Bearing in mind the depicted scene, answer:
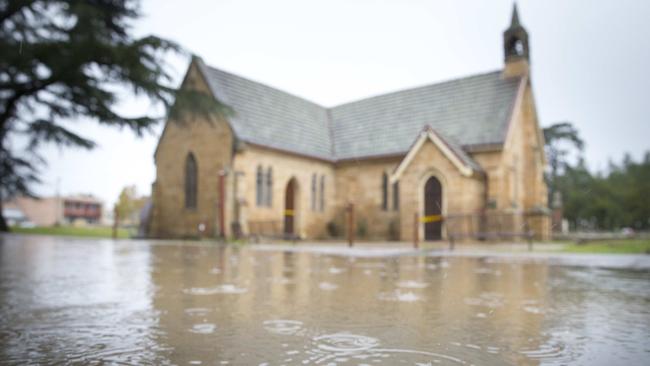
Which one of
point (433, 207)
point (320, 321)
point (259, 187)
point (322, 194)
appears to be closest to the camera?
point (320, 321)

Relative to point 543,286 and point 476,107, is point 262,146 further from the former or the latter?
point 543,286

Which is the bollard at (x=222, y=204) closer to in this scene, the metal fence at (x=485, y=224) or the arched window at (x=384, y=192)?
the arched window at (x=384, y=192)

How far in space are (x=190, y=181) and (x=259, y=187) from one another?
164 inches

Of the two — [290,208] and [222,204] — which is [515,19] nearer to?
[290,208]

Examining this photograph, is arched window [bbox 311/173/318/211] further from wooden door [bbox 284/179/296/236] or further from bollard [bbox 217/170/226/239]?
bollard [bbox 217/170/226/239]

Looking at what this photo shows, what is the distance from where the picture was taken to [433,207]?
26.4 metres

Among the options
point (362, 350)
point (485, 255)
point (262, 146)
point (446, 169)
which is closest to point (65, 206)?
point (262, 146)

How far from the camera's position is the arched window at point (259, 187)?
91.6 feet

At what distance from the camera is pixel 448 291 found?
5.97 meters

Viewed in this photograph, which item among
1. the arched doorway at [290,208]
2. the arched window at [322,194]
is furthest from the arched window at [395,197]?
the arched doorway at [290,208]

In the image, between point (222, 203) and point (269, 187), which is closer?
point (222, 203)

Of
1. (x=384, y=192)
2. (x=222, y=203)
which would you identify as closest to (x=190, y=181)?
(x=222, y=203)

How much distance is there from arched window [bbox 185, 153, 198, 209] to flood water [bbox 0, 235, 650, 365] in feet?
71.1

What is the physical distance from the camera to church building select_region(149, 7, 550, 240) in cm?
2573
